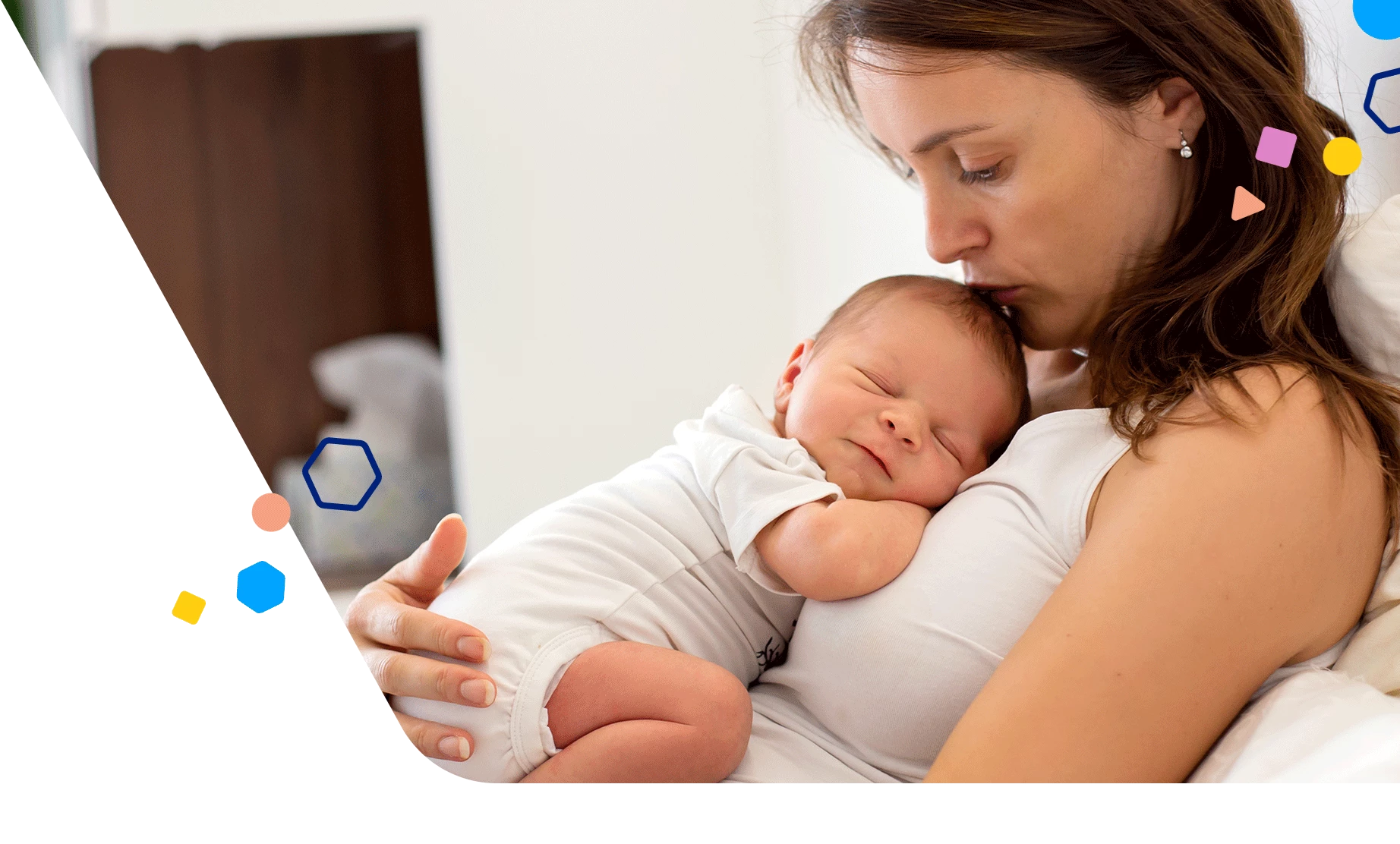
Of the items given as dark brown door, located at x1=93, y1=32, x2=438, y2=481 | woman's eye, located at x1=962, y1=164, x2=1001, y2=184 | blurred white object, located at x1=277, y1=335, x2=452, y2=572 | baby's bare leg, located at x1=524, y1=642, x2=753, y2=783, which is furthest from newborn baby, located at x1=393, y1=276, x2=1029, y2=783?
dark brown door, located at x1=93, y1=32, x2=438, y2=481

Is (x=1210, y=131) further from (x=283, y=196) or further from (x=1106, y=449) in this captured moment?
(x=283, y=196)

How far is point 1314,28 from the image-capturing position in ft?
3.48

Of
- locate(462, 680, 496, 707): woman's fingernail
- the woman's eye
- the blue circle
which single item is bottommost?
locate(462, 680, 496, 707): woman's fingernail

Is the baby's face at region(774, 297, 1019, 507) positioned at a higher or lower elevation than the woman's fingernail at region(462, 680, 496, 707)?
higher

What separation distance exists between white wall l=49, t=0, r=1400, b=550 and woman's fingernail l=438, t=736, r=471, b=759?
93 cm

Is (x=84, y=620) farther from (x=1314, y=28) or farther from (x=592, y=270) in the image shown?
(x=592, y=270)

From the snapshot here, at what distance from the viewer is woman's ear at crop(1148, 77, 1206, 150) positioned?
0.96 metres

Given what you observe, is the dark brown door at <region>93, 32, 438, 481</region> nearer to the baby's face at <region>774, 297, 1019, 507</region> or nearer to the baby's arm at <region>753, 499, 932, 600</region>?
the baby's face at <region>774, 297, 1019, 507</region>

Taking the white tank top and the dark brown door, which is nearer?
the white tank top

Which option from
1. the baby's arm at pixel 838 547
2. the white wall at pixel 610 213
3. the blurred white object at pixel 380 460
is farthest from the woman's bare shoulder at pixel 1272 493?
the blurred white object at pixel 380 460

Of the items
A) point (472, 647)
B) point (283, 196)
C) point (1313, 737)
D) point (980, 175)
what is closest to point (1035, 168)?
point (980, 175)

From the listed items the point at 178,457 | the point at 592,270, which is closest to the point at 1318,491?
the point at 178,457

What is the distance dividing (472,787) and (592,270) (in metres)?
1.69

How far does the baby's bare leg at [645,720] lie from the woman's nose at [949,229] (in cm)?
46
